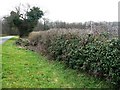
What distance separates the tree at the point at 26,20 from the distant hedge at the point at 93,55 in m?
28.1

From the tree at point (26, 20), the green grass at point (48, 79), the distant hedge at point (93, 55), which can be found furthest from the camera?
the tree at point (26, 20)

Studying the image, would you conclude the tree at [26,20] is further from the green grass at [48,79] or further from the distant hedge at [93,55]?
the green grass at [48,79]

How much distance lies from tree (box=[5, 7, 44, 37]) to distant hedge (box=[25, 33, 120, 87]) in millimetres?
28097

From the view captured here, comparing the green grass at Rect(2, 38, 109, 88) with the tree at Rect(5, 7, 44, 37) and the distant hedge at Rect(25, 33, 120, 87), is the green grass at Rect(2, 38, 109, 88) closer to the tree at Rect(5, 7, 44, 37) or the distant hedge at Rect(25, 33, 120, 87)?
the distant hedge at Rect(25, 33, 120, 87)

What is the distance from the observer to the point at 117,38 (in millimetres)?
6457

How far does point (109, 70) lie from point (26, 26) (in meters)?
33.8

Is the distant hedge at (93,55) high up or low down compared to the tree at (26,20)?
down

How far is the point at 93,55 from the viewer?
7.45 metres

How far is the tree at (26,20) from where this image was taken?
3881cm

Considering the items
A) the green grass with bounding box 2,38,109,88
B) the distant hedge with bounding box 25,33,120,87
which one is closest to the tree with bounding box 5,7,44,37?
the distant hedge with bounding box 25,33,120,87

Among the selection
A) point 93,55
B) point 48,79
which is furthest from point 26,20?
point 93,55

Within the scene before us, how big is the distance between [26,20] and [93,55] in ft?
107

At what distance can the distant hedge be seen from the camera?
6289mm

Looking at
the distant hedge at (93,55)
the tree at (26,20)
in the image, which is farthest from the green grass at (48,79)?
the tree at (26,20)
